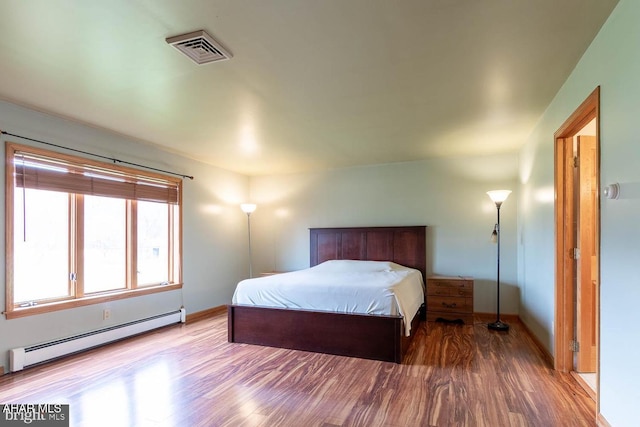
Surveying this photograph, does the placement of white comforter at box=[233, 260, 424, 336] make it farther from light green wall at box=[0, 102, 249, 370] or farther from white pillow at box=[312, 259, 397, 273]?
light green wall at box=[0, 102, 249, 370]

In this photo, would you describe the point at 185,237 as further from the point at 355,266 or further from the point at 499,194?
the point at 499,194

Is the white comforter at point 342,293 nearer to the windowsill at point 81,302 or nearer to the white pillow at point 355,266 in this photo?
the white pillow at point 355,266

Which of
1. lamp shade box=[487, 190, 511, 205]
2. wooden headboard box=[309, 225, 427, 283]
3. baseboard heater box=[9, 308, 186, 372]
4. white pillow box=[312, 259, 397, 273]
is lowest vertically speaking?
baseboard heater box=[9, 308, 186, 372]

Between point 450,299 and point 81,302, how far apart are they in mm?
4241

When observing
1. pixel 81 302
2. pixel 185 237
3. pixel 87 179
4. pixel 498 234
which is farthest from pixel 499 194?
pixel 81 302

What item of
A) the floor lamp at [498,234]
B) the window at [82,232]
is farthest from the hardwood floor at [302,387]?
the window at [82,232]

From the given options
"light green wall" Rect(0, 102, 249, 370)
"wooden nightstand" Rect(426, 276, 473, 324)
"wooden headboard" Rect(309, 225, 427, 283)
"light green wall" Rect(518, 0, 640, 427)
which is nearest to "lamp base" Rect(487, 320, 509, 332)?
"wooden nightstand" Rect(426, 276, 473, 324)

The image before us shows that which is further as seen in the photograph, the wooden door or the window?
the window

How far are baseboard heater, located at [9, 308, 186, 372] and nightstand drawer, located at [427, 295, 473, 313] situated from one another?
11.2 ft

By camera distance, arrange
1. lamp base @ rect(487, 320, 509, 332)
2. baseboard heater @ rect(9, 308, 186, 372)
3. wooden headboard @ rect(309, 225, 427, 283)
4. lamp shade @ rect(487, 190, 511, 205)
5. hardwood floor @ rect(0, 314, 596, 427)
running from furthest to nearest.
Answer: wooden headboard @ rect(309, 225, 427, 283) → lamp shade @ rect(487, 190, 511, 205) → lamp base @ rect(487, 320, 509, 332) → baseboard heater @ rect(9, 308, 186, 372) → hardwood floor @ rect(0, 314, 596, 427)

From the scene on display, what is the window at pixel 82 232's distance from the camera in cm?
296

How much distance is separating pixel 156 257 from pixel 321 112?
2936 millimetres

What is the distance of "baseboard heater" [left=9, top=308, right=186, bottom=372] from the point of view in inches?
113

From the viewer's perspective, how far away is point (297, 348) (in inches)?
135
